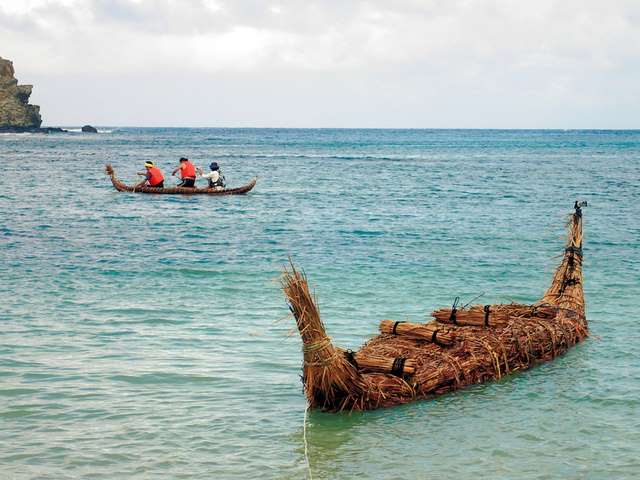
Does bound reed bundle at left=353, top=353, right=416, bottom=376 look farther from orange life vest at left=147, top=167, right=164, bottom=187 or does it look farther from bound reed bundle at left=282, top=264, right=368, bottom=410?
orange life vest at left=147, top=167, right=164, bottom=187

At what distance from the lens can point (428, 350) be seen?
10.6m

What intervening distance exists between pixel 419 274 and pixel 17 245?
36.9ft

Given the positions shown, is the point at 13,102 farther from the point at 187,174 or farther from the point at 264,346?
the point at 264,346

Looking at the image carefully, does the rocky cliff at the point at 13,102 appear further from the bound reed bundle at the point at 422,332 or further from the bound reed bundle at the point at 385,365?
the bound reed bundle at the point at 385,365

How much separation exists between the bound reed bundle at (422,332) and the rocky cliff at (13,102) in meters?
145

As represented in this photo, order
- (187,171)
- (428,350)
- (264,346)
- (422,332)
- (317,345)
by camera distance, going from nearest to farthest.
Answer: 1. (317,345)
2. (428,350)
3. (422,332)
4. (264,346)
5. (187,171)

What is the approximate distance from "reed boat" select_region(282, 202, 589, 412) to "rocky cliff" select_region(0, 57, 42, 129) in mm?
144895

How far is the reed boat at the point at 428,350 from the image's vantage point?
29.6ft

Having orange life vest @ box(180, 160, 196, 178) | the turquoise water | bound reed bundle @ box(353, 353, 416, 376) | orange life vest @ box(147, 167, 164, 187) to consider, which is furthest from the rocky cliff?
bound reed bundle @ box(353, 353, 416, 376)

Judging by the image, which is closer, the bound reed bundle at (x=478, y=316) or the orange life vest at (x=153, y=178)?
the bound reed bundle at (x=478, y=316)

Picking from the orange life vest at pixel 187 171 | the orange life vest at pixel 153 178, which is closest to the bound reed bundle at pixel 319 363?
the orange life vest at pixel 187 171

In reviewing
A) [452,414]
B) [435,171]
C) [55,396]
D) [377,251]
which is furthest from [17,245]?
[435,171]

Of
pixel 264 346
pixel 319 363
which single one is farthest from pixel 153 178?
pixel 319 363

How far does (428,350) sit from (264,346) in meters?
3.15
